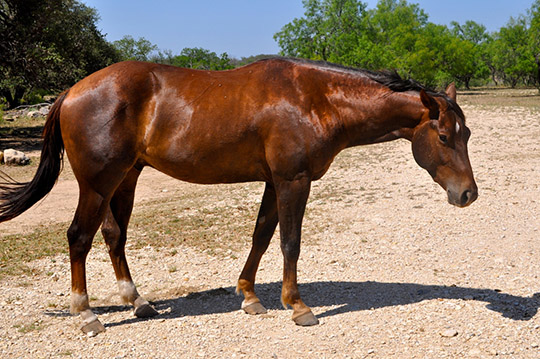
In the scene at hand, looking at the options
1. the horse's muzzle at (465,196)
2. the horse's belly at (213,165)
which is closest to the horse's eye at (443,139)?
the horse's muzzle at (465,196)

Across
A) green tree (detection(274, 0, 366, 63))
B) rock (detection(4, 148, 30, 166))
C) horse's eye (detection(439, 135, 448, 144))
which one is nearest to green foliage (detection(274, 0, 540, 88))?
green tree (detection(274, 0, 366, 63))

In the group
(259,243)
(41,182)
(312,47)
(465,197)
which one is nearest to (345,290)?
(259,243)

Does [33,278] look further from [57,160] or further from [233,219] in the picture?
[233,219]

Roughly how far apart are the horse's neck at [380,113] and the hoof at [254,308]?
5.78 feet

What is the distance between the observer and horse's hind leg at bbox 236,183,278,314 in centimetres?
497

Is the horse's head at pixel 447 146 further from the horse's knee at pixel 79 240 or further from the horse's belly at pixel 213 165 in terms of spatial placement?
the horse's knee at pixel 79 240

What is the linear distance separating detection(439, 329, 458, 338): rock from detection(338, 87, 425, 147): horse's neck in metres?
1.70

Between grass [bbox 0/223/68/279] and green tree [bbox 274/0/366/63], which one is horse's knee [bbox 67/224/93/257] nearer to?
grass [bbox 0/223/68/279]

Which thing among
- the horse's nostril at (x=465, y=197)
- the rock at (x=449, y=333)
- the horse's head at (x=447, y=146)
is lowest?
the rock at (x=449, y=333)

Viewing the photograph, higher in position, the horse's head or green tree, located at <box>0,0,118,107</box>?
green tree, located at <box>0,0,118,107</box>

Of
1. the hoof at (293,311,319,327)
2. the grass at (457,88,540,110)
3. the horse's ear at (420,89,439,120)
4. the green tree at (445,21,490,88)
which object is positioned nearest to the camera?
the horse's ear at (420,89,439,120)

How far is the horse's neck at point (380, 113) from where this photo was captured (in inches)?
182

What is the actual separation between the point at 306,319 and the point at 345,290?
0.99m

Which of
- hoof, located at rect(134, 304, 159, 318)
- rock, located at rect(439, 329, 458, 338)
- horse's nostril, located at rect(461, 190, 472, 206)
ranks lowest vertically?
rock, located at rect(439, 329, 458, 338)
